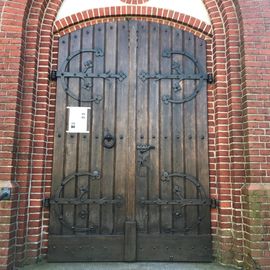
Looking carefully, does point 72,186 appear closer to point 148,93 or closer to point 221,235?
point 148,93

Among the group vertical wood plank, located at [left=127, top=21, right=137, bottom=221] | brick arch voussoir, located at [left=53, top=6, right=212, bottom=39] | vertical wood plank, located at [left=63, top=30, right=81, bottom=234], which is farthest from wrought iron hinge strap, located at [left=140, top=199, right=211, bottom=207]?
brick arch voussoir, located at [left=53, top=6, right=212, bottom=39]

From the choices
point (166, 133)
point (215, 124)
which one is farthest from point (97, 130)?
point (215, 124)

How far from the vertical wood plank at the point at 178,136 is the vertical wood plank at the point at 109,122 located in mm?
798

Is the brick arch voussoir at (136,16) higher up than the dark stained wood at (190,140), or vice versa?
the brick arch voussoir at (136,16)

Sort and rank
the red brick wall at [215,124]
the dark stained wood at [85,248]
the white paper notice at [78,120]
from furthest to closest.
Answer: the white paper notice at [78,120]
the dark stained wood at [85,248]
the red brick wall at [215,124]

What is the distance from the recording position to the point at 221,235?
3.32m

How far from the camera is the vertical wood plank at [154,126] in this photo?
11.2ft

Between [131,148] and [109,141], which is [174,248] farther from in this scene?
[109,141]

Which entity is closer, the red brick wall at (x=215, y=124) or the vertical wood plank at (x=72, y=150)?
the red brick wall at (x=215, y=124)

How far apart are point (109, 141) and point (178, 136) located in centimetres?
91

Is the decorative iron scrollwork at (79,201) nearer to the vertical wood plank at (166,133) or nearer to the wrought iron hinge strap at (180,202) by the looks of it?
the wrought iron hinge strap at (180,202)

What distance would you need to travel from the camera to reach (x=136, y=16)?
3.81 m

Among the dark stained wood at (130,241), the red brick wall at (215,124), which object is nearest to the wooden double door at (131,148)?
the dark stained wood at (130,241)

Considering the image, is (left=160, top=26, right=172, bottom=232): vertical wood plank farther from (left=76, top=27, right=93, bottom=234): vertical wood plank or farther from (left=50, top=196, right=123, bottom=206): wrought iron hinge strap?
(left=76, top=27, right=93, bottom=234): vertical wood plank
